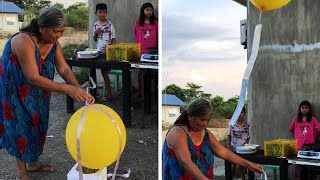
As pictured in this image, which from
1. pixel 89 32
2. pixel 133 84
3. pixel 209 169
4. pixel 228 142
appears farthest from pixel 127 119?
pixel 209 169

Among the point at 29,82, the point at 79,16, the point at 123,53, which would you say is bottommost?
the point at 29,82

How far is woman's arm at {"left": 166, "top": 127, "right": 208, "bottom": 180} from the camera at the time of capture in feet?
6.67

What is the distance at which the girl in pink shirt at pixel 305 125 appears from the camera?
3.89 m

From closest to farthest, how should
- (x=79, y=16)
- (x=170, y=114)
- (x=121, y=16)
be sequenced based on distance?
1. (x=170, y=114)
2. (x=79, y=16)
3. (x=121, y=16)

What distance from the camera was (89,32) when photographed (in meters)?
4.20

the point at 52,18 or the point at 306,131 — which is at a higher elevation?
the point at 52,18

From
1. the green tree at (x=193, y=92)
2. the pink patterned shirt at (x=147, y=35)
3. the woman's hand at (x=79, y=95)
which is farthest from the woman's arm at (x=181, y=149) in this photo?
the pink patterned shirt at (x=147, y=35)

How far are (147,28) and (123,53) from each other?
0.58 meters

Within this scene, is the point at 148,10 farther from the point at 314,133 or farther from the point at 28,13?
the point at 314,133

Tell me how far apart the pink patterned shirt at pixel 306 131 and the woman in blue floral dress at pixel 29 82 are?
2054mm

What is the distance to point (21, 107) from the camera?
2486 mm

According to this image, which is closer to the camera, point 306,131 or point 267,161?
point 267,161

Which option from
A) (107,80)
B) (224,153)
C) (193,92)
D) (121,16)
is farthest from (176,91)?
(121,16)

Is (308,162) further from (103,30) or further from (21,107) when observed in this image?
(103,30)
